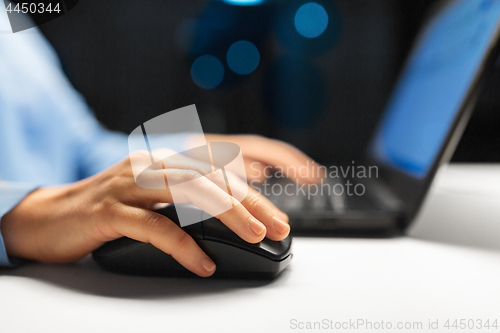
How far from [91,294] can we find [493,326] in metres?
0.28

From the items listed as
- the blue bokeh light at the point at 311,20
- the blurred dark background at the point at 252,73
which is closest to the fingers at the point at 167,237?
the blurred dark background at the point at 252,73

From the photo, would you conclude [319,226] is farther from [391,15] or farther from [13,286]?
[391,15]

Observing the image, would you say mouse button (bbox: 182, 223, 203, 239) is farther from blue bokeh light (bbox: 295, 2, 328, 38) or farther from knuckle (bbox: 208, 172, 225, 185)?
blue bokeh light (bbox: 295, 2, 328, 38)

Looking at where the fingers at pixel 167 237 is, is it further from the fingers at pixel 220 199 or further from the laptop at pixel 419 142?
the laptop at pixel 419 142

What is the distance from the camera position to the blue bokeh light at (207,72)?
3.01ft

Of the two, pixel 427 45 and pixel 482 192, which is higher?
pixel 427 45

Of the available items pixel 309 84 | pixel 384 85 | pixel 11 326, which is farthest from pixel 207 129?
pixel 11 326

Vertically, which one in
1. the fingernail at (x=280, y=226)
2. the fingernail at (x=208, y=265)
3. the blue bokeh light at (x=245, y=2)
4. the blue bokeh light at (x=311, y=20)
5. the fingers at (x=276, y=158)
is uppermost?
the blue bokeh light at (x=245, y=2)

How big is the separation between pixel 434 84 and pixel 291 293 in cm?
47

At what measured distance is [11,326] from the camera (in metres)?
0.21

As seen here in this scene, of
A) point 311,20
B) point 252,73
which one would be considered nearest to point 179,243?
point 252,73

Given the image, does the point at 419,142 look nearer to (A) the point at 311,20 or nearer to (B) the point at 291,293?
(B) the point at 291,293

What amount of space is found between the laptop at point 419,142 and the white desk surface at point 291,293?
1.2 inches

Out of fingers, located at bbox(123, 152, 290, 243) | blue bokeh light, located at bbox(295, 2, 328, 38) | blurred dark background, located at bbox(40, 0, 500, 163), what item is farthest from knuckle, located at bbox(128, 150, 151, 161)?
blue bokeh light, located at bbox(295, 2, 328, 38)
